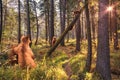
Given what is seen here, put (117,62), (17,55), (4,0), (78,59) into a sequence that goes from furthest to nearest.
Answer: (4,0), (78,59), (117,62), (17,55)

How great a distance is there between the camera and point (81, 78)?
43.5 feet

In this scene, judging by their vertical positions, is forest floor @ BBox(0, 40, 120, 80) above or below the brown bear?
below

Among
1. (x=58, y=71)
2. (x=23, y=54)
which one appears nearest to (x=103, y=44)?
(x=58, y=71)

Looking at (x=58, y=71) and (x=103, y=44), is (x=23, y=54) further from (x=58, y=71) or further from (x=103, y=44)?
(x=103, y=44)

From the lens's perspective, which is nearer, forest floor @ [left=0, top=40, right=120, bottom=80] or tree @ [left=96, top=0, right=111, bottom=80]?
forest floor @ [left=0, top=40, right=120, bottom=80]

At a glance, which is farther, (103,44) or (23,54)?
(103,44)

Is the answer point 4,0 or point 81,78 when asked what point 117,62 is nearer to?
point 81,78

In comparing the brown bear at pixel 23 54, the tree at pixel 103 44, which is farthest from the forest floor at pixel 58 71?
A: the tree at pixel 103 44

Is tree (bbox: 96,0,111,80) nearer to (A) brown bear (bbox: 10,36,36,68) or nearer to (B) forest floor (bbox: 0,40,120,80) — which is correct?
(B) forest floor (bbox: 0,40,120,80)

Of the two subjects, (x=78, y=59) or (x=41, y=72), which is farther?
(x=78, y=59)

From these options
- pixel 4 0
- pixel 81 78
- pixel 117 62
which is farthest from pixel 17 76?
pixel 4 0

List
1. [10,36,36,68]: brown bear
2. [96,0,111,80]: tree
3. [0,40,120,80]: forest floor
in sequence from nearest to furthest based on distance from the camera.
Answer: [0,40,120,80]: forest floor
[10,36,36,68]: brown bear
[96,0,111,80]: tree

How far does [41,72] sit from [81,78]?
549 cm

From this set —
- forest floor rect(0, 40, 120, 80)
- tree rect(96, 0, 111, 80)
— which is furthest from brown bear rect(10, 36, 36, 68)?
tree rect(96, 0, 111, 80)
